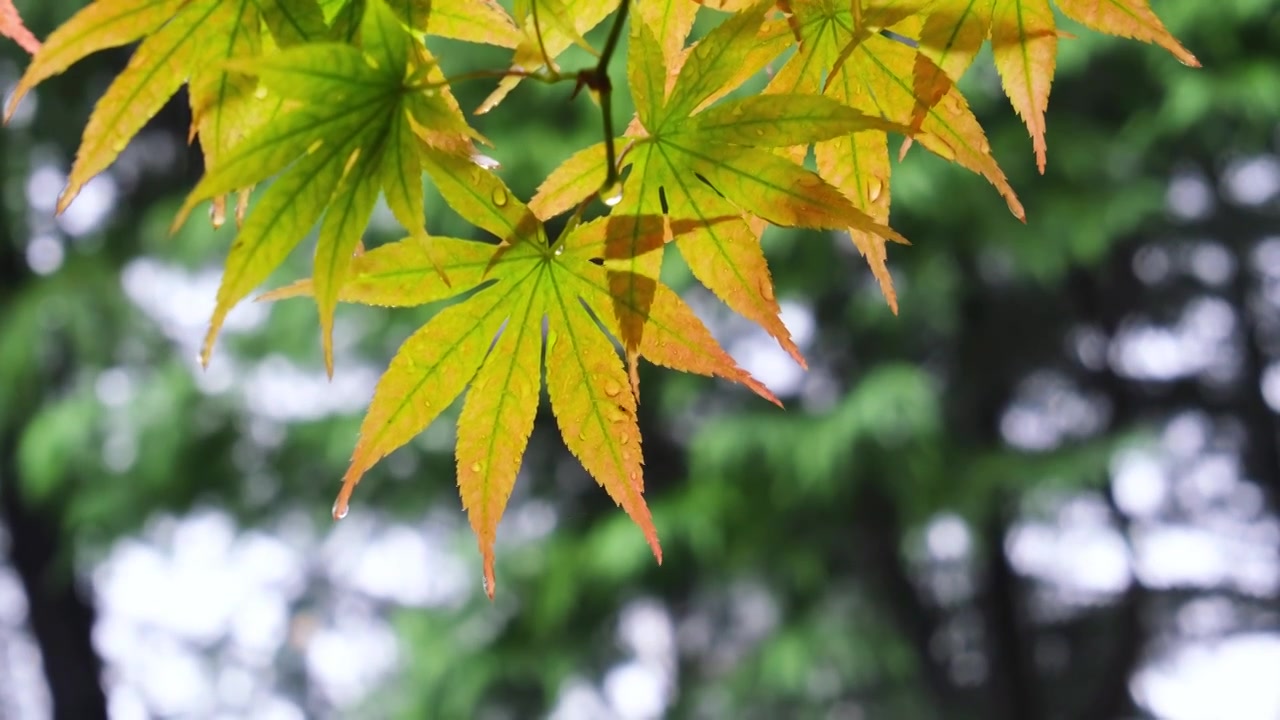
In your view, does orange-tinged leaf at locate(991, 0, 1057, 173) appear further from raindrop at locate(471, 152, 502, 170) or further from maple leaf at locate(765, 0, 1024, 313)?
raindrop at locate(471, 152, 502, 170)

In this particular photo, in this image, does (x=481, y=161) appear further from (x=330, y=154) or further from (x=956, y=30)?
(x=956, y=30)

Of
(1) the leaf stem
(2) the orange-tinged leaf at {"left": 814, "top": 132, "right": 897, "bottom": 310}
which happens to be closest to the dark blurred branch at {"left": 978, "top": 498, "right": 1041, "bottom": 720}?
(2) the orange-tinged leaf at {"left": 814, "top": 132, "right": 897, "bottom": 310}

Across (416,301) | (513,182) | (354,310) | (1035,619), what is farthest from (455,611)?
(416,301)

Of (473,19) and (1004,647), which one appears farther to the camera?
(1004,647)

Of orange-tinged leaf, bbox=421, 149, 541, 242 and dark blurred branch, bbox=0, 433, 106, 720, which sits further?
dark blurred branch, bbox=0, 433, 106, 720

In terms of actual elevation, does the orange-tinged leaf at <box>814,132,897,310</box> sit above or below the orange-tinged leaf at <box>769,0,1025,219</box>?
below

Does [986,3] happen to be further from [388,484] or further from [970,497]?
[388,484]

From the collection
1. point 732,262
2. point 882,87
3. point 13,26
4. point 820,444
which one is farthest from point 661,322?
point 820,444
